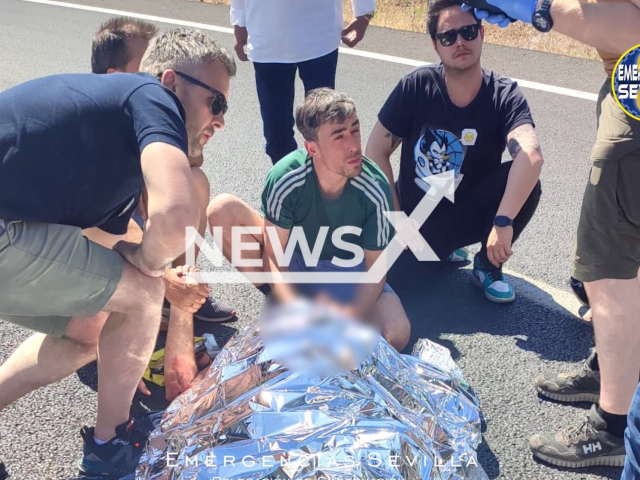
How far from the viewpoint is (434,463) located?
207cm

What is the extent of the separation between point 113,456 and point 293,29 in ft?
7.95

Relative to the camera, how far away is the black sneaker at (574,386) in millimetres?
2746

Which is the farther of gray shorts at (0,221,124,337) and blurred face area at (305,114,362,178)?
blurred face area at (305,114,362,178)

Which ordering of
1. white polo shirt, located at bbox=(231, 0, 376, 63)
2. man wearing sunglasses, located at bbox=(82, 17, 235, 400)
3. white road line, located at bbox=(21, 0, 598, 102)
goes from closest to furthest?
man wearing sunglasses, located at bbox=(82, 17, 235, 400) < white polo shirt, located at bbox=(231, 0, 376, 63) < white road line, located at bbox=(21, 0, 598, 102)

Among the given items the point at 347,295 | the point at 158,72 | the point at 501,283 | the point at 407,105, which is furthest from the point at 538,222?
the point at 158,72

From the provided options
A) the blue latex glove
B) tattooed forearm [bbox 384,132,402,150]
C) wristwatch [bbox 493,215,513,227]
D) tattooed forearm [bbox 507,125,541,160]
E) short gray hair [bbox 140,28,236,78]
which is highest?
the blue latex glove

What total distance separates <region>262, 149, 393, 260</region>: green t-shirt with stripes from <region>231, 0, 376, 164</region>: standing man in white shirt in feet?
3.47

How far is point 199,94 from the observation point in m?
2.36

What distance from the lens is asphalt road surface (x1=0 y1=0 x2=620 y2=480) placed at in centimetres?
253

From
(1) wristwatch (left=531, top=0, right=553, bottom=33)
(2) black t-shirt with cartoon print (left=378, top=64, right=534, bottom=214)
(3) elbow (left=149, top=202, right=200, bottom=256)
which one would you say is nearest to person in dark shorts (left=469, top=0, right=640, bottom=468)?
(1) wristwatch (left=531, top=0, right=553, bottom=33)

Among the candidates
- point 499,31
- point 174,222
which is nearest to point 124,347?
point 174,222

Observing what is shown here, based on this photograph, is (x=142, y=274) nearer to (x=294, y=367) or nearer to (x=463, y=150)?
(x=294, y=367)

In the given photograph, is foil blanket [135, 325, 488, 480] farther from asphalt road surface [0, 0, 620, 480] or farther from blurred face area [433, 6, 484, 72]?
blurred face area [433, 6, 484, 72]

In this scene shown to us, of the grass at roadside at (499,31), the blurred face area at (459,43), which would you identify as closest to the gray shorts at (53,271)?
the blurred face area at (459,43)
